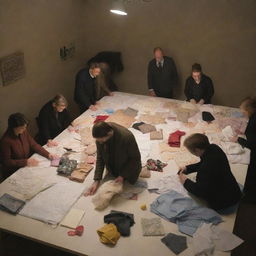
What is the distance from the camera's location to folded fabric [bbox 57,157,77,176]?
3.37 meters

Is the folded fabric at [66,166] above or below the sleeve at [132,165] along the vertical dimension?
below

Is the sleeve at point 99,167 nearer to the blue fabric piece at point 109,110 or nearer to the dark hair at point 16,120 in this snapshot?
the dark hair at point 16,120

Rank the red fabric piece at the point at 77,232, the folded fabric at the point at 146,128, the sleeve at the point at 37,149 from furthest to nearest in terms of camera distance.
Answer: the folded fabric at the point at 146,128
the sleeve at the point at 37,149
the red fabric piece at the point at 77,232

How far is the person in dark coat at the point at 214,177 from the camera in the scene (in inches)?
111

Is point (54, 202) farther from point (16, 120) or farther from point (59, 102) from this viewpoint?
point (59, 102)

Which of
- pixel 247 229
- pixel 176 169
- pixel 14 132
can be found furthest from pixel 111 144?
pixel 247 229

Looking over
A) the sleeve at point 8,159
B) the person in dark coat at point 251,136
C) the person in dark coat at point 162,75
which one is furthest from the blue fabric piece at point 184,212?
the person in dark coat at point 162,75

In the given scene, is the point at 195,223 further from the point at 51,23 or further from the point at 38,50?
the point at 51,23

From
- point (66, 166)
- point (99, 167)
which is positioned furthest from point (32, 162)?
point (99, 167)

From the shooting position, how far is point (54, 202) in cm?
298

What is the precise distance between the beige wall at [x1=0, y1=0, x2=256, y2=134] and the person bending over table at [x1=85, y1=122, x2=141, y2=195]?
198cm

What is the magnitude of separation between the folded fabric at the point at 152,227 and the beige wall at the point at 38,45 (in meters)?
2.55

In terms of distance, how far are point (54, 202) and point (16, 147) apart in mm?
895

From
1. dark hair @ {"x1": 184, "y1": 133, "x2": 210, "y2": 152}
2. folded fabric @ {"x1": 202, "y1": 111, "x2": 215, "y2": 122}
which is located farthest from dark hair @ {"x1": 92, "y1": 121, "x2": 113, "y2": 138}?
folded fabric @ {"x1": 202, "y1": 111, "x2": 215, "y2": 122}
